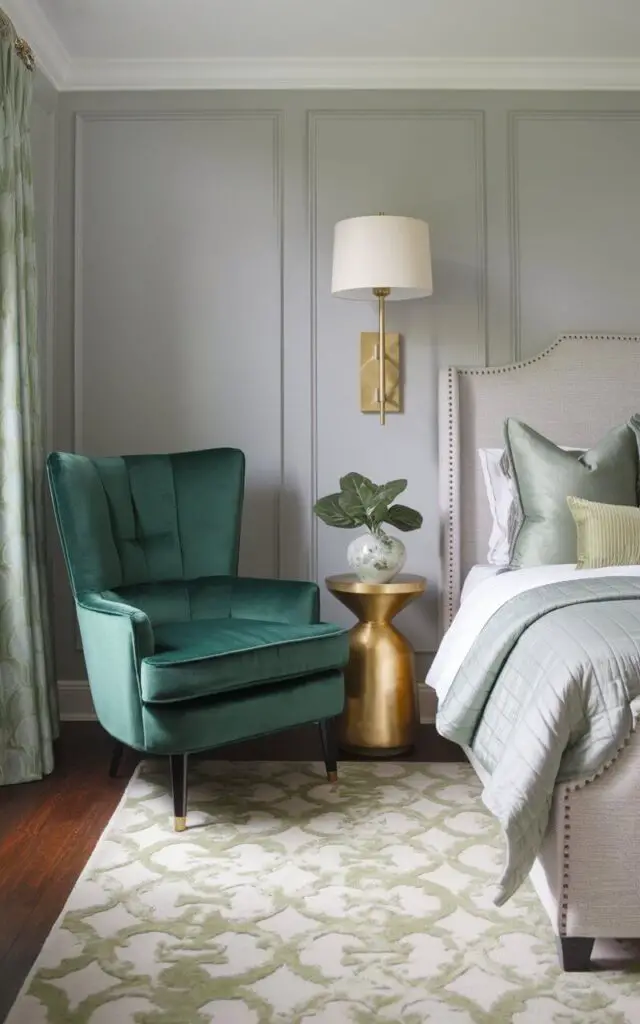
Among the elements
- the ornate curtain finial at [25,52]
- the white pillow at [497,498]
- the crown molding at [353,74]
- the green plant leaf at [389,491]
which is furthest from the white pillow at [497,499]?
the ornate curtain finial at [25,52]

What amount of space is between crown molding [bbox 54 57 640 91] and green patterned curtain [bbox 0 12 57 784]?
0.63 metres

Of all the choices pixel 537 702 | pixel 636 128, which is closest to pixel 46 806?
pixel 537 702

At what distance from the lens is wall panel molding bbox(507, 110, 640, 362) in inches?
148

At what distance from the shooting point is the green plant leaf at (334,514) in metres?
3.38

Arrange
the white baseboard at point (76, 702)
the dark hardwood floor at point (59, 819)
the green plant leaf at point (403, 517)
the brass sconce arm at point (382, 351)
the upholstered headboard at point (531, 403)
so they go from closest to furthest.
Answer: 1. the dark hardwood floor at point (59, 819)
2. the green plant leaf at point (403, 517)
3. the brass sconce arm at point (382, 351)
4. the upholstered headboard at point (531, 403)
5. the white baseboard at point (76, 702)

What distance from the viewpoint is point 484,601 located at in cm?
284

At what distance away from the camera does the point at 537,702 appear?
193cm

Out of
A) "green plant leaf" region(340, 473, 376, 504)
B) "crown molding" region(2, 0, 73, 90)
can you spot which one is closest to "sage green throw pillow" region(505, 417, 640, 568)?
"green plant leaf" region(340, 473, 376, 504)

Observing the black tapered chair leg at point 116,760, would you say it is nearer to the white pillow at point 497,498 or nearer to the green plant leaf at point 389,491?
the green plant leaf at point 389,491

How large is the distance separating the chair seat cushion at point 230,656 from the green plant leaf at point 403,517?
551mm

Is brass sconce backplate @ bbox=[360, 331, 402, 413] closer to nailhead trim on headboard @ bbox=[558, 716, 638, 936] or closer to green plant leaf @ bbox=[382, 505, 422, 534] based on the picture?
green plant leaf @ bbox=[382, 505, 422, 534]

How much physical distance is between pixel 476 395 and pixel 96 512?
1.53 meters

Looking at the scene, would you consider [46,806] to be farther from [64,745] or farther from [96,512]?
[96,512]

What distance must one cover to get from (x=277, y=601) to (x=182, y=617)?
332mm
